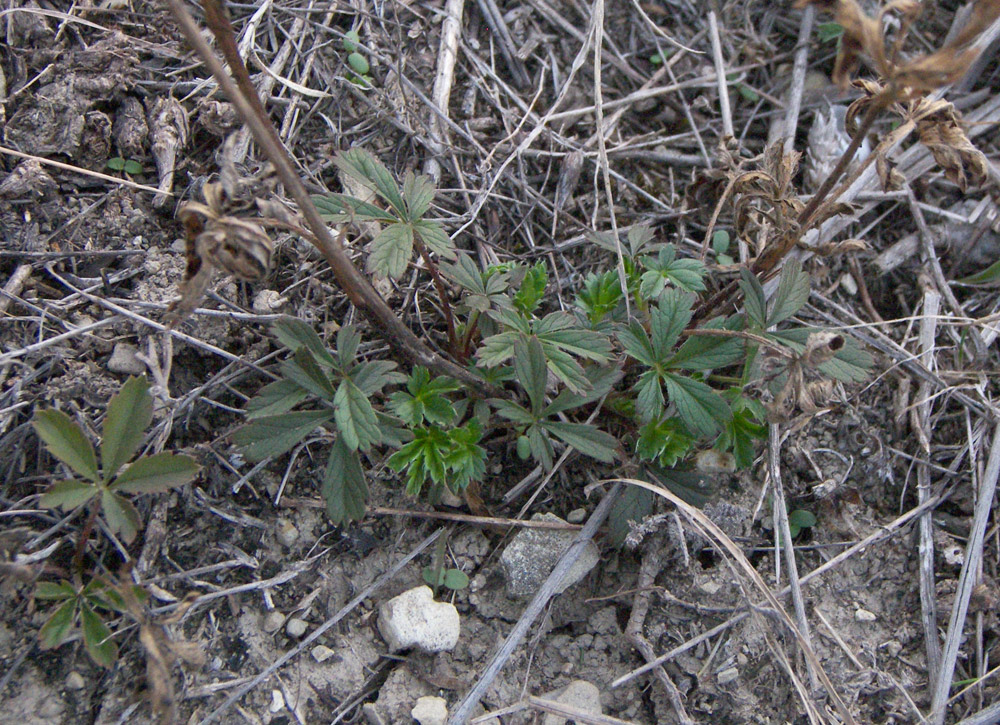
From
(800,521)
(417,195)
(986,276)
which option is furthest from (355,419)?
(986,276)

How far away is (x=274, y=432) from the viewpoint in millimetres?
1836

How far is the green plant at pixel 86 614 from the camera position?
170 cm

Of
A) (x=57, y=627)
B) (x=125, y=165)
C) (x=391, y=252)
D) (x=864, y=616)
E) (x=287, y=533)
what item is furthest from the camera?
(x=125, y=165)

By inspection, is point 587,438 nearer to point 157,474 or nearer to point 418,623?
point 418,623

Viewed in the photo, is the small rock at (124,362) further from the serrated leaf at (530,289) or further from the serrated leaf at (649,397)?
the serrated leaf at (649,397)

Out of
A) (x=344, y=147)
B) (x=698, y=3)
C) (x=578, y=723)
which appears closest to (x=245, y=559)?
(x=578, y=723)

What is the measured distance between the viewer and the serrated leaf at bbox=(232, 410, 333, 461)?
1.80 meters

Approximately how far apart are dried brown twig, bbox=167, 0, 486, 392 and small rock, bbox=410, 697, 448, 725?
879mm

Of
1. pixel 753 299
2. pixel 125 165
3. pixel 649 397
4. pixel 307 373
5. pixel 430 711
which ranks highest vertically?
pixel 125 165

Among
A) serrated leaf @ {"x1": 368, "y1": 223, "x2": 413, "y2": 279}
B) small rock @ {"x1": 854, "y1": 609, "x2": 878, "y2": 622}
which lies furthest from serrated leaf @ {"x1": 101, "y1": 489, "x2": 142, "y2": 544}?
small rock @ {"x1": 854, "y1": 609, "x2": 878, "y2": 622}

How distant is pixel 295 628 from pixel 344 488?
450 millimetres

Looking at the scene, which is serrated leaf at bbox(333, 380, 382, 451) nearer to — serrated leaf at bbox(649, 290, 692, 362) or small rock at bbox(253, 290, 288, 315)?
small rock at bbox(253, 290, 288, 315)

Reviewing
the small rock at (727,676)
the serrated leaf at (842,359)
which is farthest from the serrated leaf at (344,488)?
the serrated leaf at (842,359)

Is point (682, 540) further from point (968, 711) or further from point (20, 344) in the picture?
point (20, 344)
